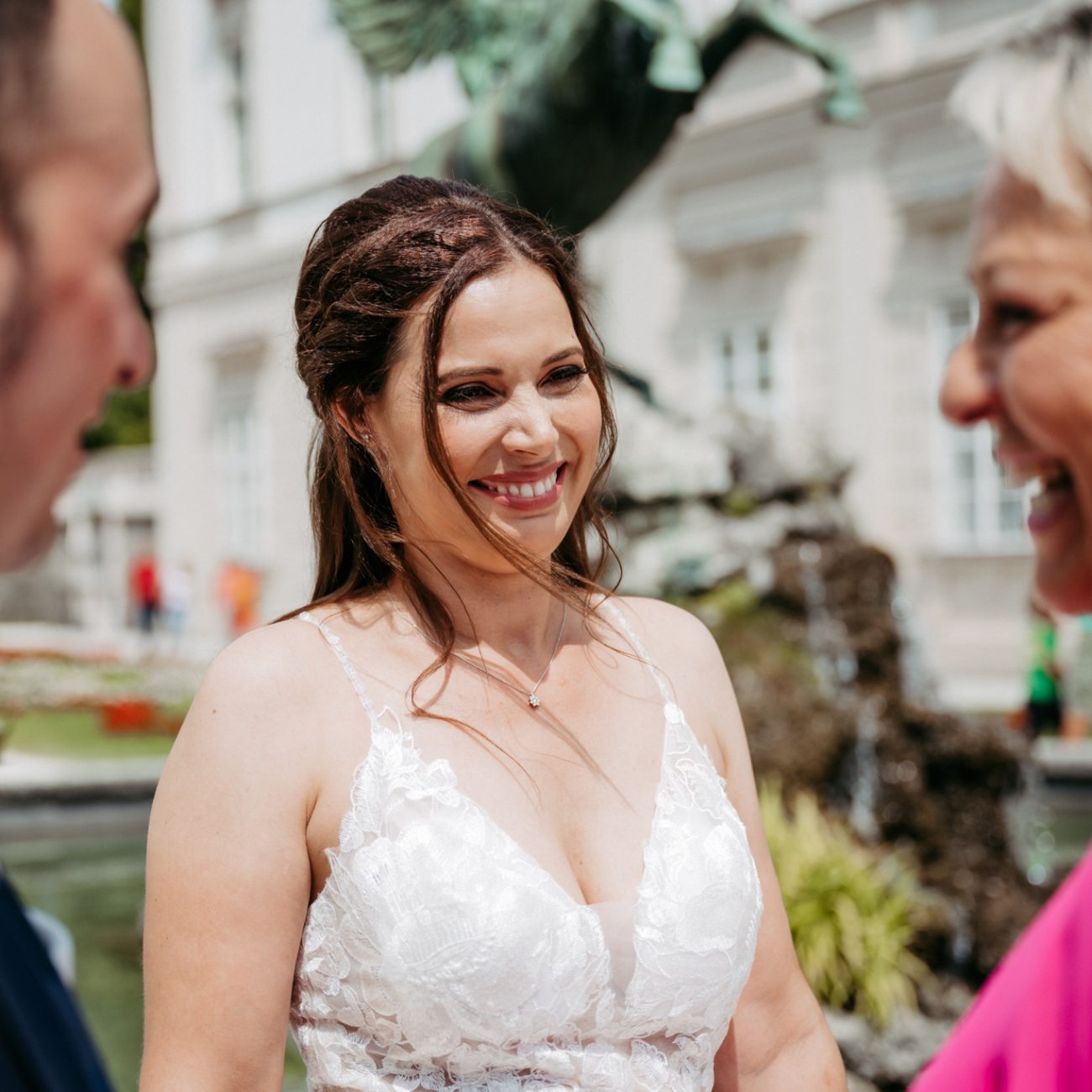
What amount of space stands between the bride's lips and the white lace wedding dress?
27 centimetres

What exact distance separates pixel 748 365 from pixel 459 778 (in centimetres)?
1532

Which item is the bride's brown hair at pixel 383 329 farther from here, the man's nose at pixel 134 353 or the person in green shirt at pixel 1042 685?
the person in green shirt at pixel 1042 685

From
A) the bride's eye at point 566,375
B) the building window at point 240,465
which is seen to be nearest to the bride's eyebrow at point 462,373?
the bride's eye at point 566,375

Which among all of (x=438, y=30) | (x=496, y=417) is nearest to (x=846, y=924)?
(x=496, y=417)

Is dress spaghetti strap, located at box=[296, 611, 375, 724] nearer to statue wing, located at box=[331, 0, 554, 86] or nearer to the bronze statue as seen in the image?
the bronze statue

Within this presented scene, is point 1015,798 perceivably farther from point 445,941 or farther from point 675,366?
point 675,366

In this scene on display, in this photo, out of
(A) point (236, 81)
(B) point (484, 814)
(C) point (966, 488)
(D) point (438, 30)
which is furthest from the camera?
(A) point (236, 81)

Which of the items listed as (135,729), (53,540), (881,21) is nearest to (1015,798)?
(53,540)

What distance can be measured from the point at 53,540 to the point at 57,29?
0.68 feet

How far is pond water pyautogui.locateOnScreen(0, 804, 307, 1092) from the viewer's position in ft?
16.3

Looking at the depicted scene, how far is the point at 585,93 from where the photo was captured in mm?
4938

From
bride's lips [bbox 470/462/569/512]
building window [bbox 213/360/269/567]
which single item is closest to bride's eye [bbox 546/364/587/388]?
bride's lips [bbox 470/462/569/512]

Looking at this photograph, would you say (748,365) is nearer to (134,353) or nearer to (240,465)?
(240,465)

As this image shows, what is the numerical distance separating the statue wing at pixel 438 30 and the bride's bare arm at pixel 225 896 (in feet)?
14.8
